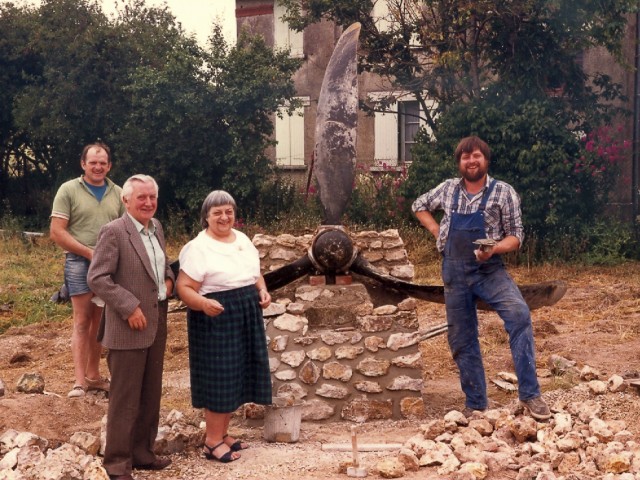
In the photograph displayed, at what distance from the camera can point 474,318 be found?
5875 mm

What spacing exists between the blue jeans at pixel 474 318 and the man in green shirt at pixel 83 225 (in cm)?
232

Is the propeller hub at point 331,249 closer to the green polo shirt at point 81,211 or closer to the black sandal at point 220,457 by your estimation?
the green polo shirt at point 81,211

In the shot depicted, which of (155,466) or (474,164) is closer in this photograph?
(155,466)

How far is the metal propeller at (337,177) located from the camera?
257 inches

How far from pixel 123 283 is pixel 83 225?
65.0 inches

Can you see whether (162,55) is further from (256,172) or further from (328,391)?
(328,391)

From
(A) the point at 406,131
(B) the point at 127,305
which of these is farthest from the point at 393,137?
(B) the point at 127,305

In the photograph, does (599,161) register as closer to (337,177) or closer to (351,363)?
(337,177)

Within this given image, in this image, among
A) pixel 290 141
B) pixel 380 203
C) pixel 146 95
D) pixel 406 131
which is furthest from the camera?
pixel 290 141

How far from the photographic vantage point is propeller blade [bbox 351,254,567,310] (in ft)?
20.1

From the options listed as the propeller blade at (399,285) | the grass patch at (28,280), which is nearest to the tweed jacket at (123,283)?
the propeller blade at (399,285)

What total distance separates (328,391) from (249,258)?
1.49m

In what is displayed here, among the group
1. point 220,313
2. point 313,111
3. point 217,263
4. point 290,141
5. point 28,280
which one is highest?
point 313,111

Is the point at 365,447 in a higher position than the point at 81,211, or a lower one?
lower
